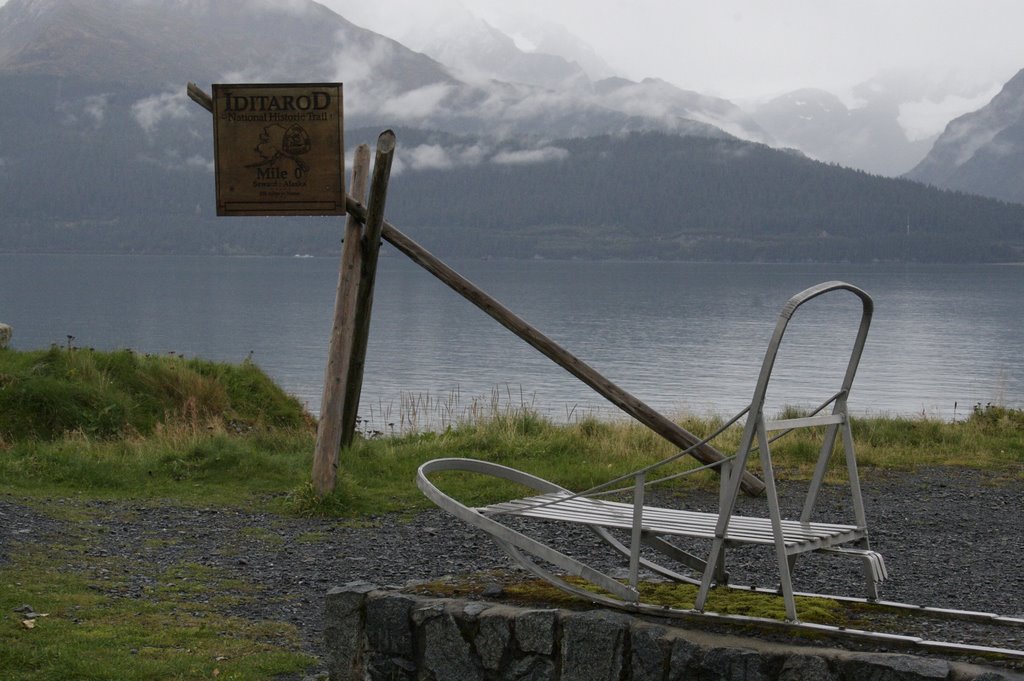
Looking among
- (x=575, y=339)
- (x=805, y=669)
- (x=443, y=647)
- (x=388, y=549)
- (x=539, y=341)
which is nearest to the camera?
(x=805, y=669)

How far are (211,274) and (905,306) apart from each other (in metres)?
108

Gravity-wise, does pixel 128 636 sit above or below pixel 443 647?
below

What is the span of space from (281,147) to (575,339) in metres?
60.0

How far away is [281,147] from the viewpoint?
10.8 m

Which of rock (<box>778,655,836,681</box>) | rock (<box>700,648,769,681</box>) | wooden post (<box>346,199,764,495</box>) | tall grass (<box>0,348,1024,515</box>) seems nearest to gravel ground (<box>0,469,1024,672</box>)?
wooden post (<box>346,199,764,495</box>)

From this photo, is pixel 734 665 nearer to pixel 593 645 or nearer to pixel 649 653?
pixel 649 653

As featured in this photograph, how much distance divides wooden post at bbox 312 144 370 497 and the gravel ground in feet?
2.14

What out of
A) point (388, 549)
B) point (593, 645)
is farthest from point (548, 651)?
point (388, 549)

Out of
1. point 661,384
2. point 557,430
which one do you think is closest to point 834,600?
point 557,430

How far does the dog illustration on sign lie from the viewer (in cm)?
1072

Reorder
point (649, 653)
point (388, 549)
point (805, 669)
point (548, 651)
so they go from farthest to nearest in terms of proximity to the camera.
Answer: point (388, 549) < point (548, 651) < point (649, 653) < point (805, 669)

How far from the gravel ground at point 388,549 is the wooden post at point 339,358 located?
0.65 metres

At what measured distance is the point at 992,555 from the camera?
8797 mm

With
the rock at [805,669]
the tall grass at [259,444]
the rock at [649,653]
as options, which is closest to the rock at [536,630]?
the rock at [649,653]
